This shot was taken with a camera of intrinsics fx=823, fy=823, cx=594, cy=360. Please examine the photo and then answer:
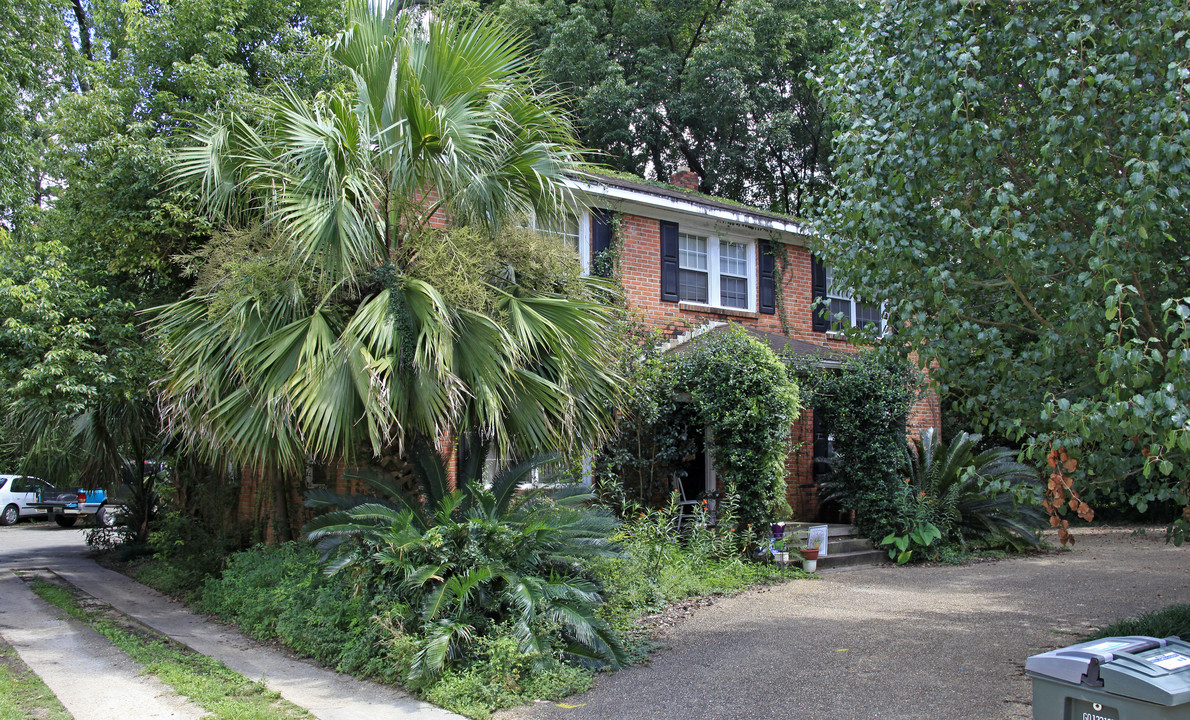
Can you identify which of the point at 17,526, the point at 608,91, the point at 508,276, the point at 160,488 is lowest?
the point at 17,526

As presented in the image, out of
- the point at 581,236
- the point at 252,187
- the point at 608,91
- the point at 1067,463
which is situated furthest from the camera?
the point at 608,91

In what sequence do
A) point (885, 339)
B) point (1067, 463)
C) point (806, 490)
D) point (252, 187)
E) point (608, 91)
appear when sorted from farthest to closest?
point (608, 91), point (806, 490), point (252, 187), point (885, 339), point (1067, 463)

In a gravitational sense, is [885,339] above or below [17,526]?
above

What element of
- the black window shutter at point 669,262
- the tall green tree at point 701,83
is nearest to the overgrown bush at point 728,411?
the black window shutter at point 669,262

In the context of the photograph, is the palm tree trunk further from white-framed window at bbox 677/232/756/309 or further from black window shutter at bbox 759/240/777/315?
black window shutter at bbox 759/240/777/315

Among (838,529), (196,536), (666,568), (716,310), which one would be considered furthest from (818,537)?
(196,536)

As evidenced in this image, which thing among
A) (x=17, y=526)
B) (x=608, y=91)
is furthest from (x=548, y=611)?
(x=17, y=526)

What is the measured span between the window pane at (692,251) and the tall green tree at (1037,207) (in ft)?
21.2

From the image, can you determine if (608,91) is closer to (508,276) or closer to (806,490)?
(806,490)

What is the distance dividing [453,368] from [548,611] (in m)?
2.17

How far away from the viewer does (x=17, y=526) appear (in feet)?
79.0

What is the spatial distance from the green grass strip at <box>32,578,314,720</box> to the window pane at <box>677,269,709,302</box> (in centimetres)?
863

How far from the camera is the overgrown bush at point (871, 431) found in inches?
481

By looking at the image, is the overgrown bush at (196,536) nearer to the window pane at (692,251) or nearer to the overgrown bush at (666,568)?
the overgrown bush at (666,568)
